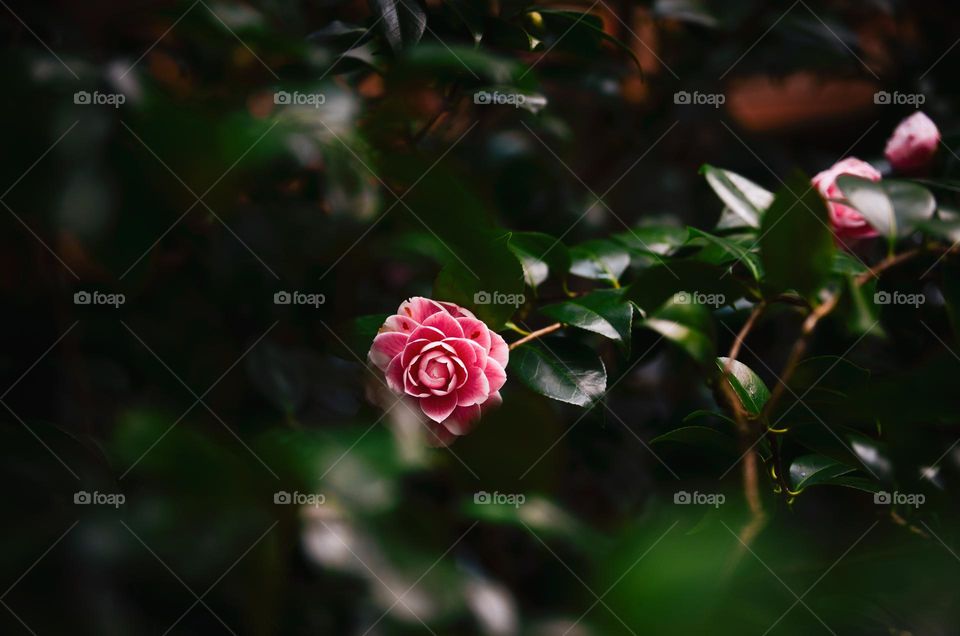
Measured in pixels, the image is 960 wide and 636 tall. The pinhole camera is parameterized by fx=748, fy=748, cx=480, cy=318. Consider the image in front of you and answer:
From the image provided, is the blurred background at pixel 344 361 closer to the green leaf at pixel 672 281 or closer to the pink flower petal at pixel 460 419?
the pink flower petal at pixel 460 419

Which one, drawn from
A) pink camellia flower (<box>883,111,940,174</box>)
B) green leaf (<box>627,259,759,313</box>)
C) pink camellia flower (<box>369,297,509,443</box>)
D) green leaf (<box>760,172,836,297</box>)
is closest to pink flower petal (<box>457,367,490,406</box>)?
pink camellia flower (<box>369,297,509,443</box>)

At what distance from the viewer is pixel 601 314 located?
26.1 inches

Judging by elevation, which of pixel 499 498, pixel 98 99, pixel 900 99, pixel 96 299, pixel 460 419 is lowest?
pixel 499 498

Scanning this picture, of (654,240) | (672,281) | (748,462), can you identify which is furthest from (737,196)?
(748,462)

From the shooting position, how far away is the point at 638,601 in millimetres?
363

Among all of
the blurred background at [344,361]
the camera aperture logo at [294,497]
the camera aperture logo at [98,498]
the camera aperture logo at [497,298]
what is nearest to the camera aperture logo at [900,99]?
the blurred background at [344,361]

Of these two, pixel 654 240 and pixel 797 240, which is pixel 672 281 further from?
pixel 654 240

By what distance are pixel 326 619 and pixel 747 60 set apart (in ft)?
4.18

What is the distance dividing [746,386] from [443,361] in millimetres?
268

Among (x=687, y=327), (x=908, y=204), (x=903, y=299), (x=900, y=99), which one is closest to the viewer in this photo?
(x=687, y=327)

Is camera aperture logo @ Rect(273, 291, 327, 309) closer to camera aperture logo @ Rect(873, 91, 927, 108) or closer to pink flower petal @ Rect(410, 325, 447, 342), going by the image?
pink flower petal @ Rect(410, 325, 447, 342)

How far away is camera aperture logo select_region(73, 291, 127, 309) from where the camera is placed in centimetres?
114

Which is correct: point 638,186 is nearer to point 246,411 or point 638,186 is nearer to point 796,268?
point 246,411

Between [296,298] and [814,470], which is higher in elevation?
[296,298]
